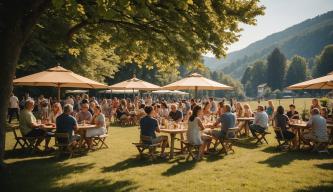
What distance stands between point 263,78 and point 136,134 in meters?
162

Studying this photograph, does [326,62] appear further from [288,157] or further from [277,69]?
[288,157]

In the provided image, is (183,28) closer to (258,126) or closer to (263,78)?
(258,126)

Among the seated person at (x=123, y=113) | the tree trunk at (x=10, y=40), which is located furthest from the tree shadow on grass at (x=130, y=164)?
the seated person at (x=123, y=113)

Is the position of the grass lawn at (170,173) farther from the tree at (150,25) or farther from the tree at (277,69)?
the tree at (277,69)

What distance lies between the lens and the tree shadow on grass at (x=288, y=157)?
1025cm

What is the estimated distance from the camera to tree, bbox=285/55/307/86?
139 meters

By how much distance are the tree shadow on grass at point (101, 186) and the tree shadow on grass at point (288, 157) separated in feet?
16.0

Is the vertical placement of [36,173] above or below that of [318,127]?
below

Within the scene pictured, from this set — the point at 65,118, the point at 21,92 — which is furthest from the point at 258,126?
the point at 21,92

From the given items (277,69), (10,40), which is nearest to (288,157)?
(10,40)

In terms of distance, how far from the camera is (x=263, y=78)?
557 feet

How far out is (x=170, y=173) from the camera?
8969mm

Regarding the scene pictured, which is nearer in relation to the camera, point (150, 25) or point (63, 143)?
point (63, 143)

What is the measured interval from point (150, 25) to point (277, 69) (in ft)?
457
